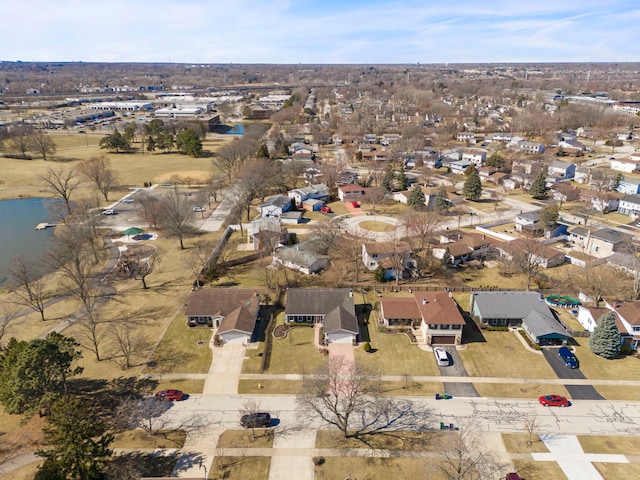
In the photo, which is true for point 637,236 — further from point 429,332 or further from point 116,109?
point 116,109

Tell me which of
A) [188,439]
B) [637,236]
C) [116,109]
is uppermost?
[116,109]

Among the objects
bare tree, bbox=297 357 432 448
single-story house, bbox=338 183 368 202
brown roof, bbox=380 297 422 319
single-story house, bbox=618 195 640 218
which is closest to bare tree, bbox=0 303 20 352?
bare tree, bbox=297 357 432 448

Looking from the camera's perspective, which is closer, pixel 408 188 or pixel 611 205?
pixel 611 205

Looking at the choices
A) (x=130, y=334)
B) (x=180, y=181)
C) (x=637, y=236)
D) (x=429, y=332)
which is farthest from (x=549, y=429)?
(x=180, y=181)

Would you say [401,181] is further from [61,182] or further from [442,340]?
[61,182]

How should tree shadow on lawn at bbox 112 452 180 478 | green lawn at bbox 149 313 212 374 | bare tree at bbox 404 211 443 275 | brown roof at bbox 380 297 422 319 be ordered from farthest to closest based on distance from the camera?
bare tree at bbox 404 211 443 275, brown roof at bbox 380 297 422 319, green lawn at bbox 149 313 212 374, tree shadow on lawn at bbox 112 452 180 478

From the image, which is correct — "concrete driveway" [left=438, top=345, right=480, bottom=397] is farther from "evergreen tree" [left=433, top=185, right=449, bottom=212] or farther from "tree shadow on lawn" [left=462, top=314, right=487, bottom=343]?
"evergreen tree" [left=433, top=185, right=449, bottom=212]

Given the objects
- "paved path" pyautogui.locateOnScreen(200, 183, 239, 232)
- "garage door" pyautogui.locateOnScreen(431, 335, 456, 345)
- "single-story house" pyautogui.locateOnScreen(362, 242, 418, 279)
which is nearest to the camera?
"garage door" pyautogui.locateOnScreen(431, 335, 456, 345)
